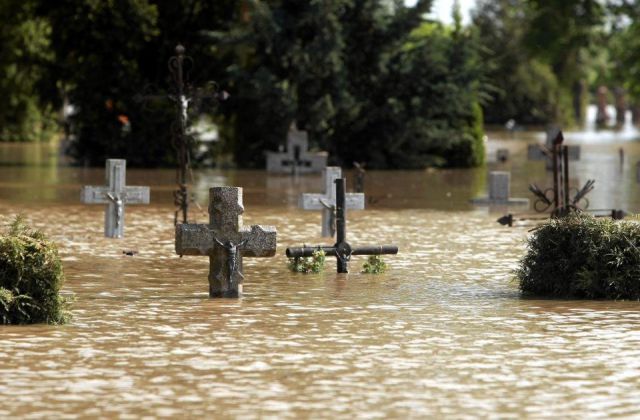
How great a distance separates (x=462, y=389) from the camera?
11.5 metres

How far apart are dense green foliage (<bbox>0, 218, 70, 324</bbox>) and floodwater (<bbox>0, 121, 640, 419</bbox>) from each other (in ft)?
0.59

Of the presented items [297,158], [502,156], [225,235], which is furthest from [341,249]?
[502,156]

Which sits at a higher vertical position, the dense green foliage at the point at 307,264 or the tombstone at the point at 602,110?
the tombstone at the point at 602,110

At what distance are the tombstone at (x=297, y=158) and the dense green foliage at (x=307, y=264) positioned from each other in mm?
24164

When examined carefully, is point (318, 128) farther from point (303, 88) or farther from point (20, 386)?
point (20, 386)

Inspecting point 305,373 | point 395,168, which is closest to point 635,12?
point 395,168

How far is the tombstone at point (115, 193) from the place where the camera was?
2308 centimetres

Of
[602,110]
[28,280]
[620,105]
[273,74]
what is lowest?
[28,280]

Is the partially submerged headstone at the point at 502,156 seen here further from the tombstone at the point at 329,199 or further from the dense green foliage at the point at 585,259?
the dense green foliage at the point at 585,259

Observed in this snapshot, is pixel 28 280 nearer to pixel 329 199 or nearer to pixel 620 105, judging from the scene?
pixel 329 199

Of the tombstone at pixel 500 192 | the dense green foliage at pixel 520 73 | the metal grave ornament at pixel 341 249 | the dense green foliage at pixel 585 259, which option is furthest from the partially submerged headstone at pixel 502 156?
the dense green foliage at pixel 520 73

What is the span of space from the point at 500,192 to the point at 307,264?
13.3 m

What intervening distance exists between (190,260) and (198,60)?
84.9 ft

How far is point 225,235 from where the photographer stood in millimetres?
16016
